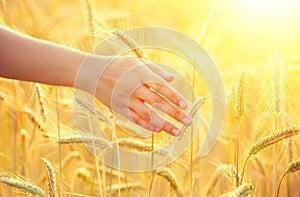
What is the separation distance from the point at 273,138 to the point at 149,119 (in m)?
0.34

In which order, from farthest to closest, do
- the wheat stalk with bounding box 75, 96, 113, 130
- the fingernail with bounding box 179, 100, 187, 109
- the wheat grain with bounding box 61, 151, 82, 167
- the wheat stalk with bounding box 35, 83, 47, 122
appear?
the wheat grain with bounding box 61, 151, 82, 167 < the wheat stalk with bounding box 35, 83, 47, 122 < the wheat stalk with bounding box 75, 96, 113, 130 < the fingernail with bounding box 179, 100, 187, 109

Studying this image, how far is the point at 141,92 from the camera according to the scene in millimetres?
1427

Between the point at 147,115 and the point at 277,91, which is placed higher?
the point at 277,91

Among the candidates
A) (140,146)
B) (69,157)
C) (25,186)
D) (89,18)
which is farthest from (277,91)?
(69,157)

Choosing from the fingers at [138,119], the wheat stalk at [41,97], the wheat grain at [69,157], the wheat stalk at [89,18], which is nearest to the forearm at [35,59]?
the fingers at [138,119]

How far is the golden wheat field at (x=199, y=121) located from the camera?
71.0 inches

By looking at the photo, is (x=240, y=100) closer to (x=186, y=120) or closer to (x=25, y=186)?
(x=186, y=120)

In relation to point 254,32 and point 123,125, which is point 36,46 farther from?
point 254,32

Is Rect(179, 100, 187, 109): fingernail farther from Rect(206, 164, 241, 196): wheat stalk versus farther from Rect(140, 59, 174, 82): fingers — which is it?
Rect(206, 164, 241, 196): wheat stalk

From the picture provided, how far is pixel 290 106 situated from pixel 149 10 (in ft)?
7.86

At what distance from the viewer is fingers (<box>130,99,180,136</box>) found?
1.42 metres

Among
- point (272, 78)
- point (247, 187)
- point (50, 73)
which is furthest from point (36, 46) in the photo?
point (272, 78)

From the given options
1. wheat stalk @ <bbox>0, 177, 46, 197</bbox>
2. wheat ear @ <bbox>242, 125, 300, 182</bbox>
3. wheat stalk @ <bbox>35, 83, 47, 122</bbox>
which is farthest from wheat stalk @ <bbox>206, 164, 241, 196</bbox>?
wheat stalk @ <bbox>35, 83, 47, 122</bbox>

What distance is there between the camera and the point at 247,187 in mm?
1331
